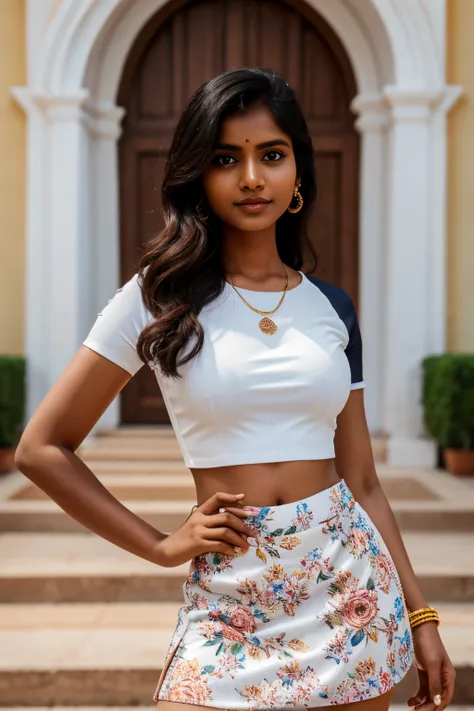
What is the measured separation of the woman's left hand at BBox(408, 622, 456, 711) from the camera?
1579 millimetres

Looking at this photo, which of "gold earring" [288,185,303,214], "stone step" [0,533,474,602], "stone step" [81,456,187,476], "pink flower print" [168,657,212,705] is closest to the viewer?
"pink flower print" [168,657,212,705]

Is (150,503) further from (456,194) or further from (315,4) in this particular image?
(315,4)

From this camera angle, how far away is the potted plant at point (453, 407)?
5832mm

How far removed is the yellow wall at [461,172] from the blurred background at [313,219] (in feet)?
0.03

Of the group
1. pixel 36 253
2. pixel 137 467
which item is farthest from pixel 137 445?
pixel 36 253

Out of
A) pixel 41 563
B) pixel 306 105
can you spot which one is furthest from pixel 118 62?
pixel 41 563

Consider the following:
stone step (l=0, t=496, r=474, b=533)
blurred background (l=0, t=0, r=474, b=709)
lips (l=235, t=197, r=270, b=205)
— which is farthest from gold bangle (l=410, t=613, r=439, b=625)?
blurred background (l=0, t=0, r=474, b=709)

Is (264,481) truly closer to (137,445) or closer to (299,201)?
(299,201)

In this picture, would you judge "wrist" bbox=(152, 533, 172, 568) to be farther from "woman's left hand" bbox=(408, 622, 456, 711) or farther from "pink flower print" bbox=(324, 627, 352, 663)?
"woman's left hand" bbox=(408, 622, 456, 711)

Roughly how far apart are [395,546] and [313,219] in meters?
4.42

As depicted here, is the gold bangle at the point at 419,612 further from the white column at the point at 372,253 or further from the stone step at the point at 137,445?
the white column at the point at 372,253

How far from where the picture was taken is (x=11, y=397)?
5.97 m

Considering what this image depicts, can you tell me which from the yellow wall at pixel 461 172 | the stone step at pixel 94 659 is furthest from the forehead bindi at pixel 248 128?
the yellow wall at pixel 461 172

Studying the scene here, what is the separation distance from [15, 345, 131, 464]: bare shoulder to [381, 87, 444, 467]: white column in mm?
5087
